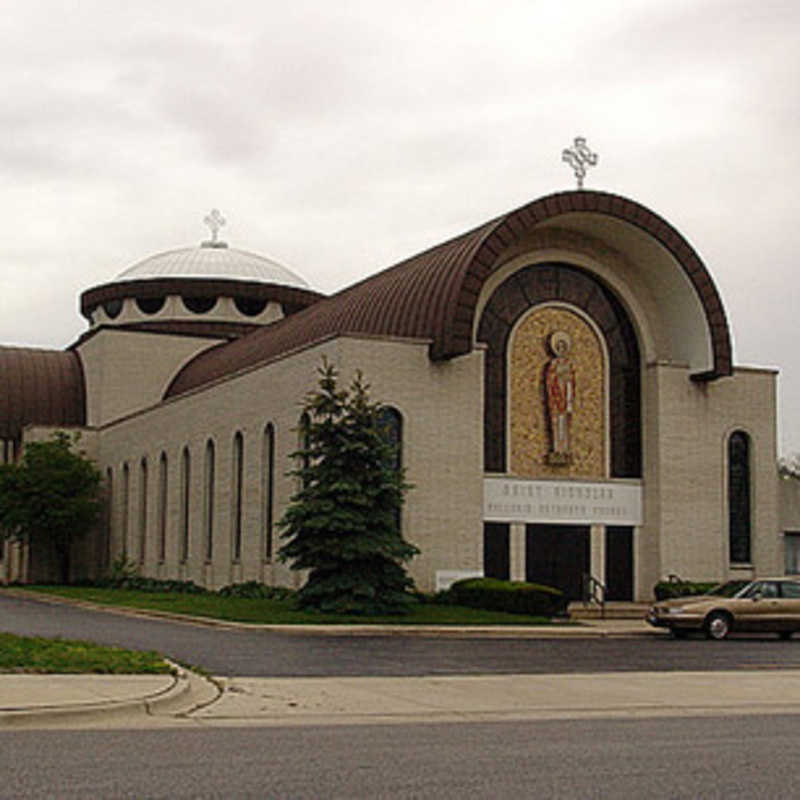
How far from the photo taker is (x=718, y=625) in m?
28.2

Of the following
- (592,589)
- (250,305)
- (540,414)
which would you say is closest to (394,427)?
(540,414)

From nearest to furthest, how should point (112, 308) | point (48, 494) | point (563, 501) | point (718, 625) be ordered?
point (718, 625) < point (563, 501) < point (48, 494) < point (112, 308)

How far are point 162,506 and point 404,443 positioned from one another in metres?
15.1

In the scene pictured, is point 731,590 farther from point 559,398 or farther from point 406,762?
point 406,762

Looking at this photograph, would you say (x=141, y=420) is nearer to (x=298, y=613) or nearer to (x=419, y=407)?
(x=419, y=407)

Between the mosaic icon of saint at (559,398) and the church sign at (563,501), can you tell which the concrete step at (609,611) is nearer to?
the church sign at (563,501)

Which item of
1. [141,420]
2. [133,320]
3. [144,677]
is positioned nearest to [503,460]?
[141,420]

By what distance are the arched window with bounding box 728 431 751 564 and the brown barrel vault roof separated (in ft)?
7.99

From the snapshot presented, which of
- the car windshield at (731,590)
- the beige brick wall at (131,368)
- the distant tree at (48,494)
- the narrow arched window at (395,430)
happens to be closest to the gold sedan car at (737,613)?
the car windshield at (731,590)

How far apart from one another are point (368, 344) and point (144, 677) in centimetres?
1962

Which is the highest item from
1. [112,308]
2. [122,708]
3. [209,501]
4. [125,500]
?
[112,308]

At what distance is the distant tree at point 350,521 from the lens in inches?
1178

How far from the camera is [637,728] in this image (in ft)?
45.0

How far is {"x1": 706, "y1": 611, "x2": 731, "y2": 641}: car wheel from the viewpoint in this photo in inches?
1108
